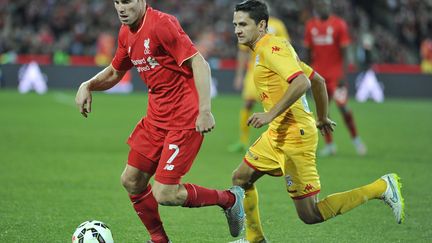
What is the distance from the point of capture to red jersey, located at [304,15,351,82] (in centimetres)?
1304

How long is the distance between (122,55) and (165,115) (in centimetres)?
67

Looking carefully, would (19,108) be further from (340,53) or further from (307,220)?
(307,220)

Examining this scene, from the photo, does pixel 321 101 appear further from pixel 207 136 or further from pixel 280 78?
pixel 207 136

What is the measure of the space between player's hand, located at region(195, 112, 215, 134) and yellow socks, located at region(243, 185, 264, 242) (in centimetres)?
104

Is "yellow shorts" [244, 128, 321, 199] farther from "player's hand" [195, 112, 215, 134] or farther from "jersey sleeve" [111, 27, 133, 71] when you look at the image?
"jersey sleeve" [111, 27, 133, 71]

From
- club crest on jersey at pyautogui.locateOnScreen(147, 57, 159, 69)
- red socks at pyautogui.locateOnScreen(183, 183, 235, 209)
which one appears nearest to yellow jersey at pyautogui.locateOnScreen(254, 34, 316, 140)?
red socks at pyautogui.locateOnScreen(183, 183, 235, 209)

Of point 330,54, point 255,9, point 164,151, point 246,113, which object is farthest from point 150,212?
point 330,54

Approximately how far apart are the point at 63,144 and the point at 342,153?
4.65 m

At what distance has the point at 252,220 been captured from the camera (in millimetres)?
6691

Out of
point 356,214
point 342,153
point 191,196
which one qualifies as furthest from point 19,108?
point 191,196

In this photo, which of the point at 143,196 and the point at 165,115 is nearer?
the point at 165,115

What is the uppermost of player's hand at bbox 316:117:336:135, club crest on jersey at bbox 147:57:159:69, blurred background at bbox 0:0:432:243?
club crest on jersey at bbox 147:57:159:69

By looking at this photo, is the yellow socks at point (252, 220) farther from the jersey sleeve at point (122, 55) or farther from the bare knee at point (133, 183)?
the jersey sleeve at point (122, 55)

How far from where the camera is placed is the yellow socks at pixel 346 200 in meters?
6.55
